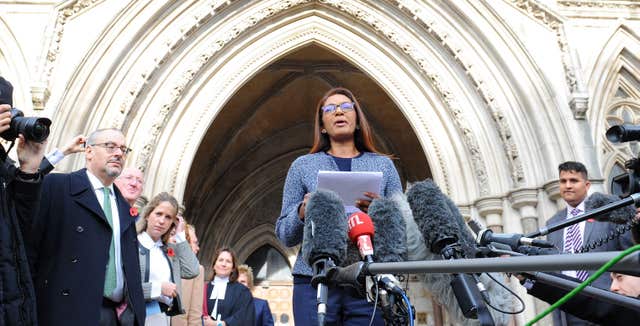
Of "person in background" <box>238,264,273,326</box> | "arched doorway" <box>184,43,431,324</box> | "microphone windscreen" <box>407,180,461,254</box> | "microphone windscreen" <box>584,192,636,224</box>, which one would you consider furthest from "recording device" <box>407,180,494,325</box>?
"arched doorway" <box>184,43,431,324</box>

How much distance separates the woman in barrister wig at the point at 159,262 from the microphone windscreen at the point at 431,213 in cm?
191

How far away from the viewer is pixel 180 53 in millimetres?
7352

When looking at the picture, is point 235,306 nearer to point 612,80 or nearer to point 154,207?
point 154,207

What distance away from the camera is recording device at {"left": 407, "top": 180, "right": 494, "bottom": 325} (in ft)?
4.35

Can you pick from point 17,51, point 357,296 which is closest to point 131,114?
point 17,51

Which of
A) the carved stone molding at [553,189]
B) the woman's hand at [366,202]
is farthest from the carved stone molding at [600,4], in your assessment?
the woman's hand at [366,202]

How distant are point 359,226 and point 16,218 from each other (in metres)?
1.18

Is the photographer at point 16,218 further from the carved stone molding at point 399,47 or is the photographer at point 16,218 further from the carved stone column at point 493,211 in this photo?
the carved stone column at point 493,211

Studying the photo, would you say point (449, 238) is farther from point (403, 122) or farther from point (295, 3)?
point (403, 122)

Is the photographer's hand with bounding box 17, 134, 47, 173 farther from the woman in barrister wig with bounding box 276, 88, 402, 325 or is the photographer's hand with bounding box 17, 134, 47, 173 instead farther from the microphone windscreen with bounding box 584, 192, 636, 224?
the microphone windscreen with bounding box 584, 192, 636, 224

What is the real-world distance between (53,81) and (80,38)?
0.65m

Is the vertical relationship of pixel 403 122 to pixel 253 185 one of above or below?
above

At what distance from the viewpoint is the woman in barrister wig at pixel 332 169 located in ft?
6.18

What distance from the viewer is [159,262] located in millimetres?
3352
